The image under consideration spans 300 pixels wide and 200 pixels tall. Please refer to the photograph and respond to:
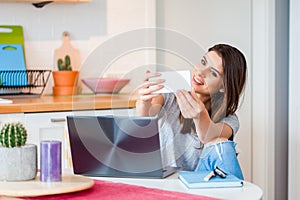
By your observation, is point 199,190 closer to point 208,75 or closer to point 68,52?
point 208,75

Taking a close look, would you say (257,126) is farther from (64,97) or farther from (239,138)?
(64,97)

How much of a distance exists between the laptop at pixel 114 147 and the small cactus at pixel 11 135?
245 mm

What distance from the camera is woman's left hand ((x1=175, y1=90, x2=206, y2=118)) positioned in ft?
6.32

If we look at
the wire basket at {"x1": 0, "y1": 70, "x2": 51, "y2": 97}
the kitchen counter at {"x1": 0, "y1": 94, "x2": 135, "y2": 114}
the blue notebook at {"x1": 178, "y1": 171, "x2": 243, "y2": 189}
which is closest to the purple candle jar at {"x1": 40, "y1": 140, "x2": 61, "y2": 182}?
the blue notebook at {"x1": 178, "y1": 171, "x2": 243, "y2": 189}

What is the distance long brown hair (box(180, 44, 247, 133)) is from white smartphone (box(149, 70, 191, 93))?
0.87 ft

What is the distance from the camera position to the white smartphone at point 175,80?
1822 mm

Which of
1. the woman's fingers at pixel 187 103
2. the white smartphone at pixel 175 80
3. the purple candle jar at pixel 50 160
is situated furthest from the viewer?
the woman's fingers at pixel 187 103

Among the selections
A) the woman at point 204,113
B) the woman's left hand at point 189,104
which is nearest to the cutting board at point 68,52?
the woman at point 204,113

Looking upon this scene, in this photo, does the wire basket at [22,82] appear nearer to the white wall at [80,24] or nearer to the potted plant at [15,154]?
the white wall at [80,24]

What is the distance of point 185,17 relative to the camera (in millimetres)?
4074

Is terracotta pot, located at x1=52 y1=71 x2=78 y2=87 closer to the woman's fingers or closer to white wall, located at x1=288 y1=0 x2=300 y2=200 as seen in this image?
white wall, located at x1=288 y1=0 x2=300 y2=200

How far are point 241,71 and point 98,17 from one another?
1.85m

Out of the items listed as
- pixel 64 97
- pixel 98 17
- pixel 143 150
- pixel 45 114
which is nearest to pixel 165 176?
pixel 143 150

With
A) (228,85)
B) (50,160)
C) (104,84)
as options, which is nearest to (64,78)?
(104,84)
